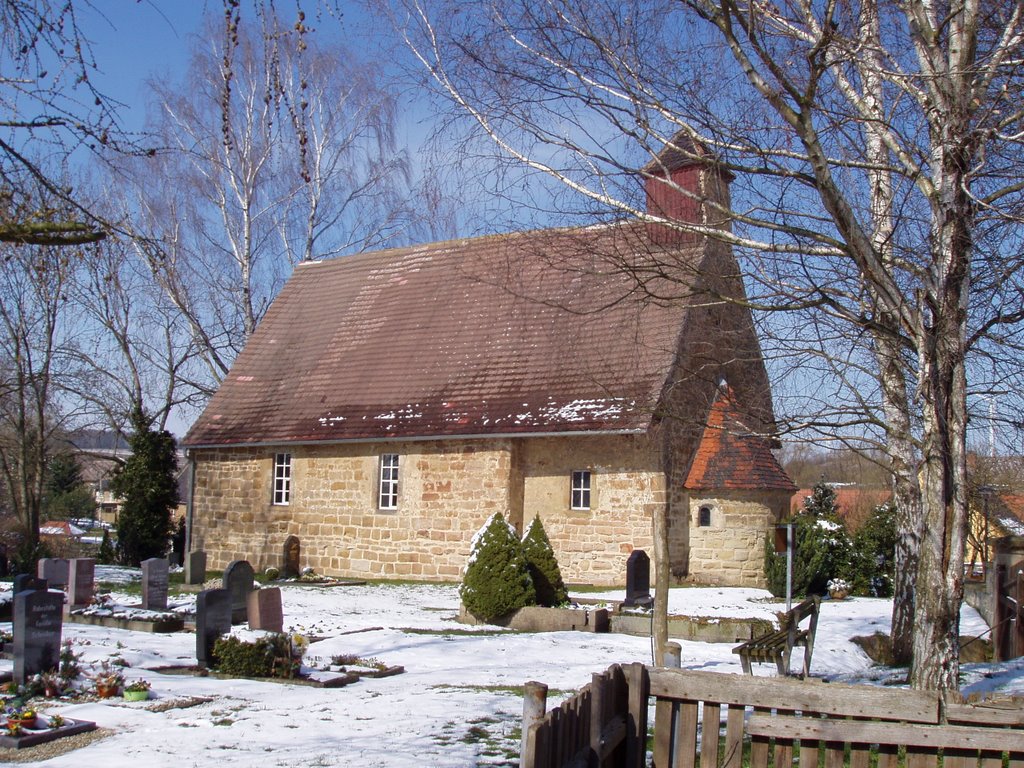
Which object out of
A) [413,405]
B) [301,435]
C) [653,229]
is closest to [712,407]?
[653,229]

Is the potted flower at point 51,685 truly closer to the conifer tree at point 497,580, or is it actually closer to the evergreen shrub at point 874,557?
the conifer tree at point 497,580

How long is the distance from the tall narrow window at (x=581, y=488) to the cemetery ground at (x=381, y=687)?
15.0 ft

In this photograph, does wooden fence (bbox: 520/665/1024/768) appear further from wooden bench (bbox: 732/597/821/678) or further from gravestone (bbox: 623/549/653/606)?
gravestone (bbox: 623/549/653/606)

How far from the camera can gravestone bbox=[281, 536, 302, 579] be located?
2423 cm

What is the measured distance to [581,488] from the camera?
70.1 ft

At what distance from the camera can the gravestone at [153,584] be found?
15633 mm

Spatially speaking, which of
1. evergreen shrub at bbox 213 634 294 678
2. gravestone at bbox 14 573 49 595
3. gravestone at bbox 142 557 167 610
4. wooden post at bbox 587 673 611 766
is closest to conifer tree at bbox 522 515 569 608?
gravestone at bbox 142 557 167 610

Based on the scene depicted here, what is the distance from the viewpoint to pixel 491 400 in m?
22.0

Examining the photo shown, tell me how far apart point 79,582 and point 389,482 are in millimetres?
9020

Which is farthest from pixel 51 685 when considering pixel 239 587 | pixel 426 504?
pixel 426 504

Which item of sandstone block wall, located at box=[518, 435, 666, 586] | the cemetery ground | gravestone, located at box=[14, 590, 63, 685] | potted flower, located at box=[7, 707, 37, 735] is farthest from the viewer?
sandstone block wall, located at box=[518, 435, 666, 586]

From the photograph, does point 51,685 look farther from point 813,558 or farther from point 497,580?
point 813,558

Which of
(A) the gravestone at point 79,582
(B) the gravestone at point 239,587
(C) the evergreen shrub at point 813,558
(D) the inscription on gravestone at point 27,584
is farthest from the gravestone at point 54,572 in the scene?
(C) the evergreen shrub at point 813,558

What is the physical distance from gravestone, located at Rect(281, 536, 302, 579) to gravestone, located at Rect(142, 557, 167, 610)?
27.5 feet
